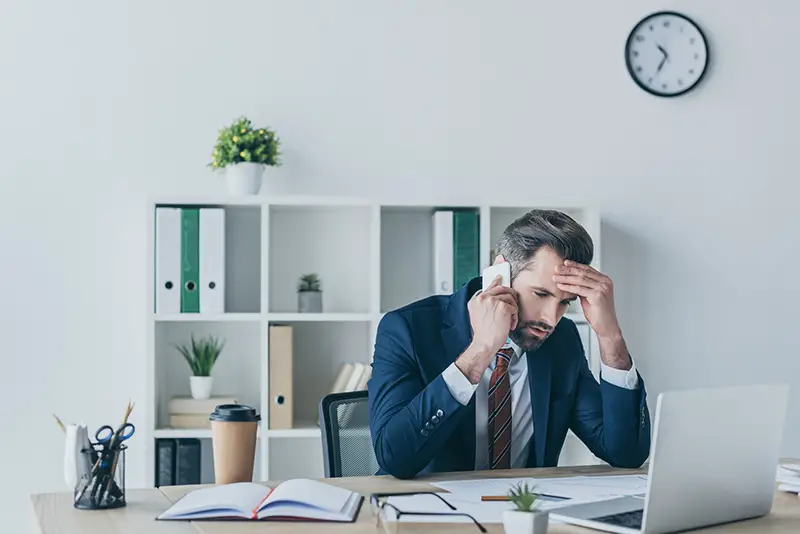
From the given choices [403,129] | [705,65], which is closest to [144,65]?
[403,129]

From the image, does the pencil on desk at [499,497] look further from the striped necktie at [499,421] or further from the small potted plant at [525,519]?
the striped necktie at [499,421]

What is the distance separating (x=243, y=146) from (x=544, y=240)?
4.32ft

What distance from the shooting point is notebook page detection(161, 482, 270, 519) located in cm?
165

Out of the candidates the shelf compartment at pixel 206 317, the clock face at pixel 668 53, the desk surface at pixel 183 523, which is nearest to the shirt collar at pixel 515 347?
the desk surface at pixel 183 523

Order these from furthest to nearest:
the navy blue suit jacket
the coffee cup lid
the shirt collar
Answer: the shirt collar, the navy blue suit jacket, the coffee cup lid

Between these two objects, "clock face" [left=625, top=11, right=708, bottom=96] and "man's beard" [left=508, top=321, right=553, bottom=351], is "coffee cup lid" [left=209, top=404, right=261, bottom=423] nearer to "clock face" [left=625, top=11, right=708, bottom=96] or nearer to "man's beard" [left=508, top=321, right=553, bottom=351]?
"man's beard" [left=508, top=321, right=553, bottom=351]

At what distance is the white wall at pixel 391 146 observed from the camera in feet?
10.9

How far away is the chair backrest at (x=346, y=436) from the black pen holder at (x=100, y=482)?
630 millimetres

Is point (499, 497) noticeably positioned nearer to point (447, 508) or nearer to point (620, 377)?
point (447, 508)

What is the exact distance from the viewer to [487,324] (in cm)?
217

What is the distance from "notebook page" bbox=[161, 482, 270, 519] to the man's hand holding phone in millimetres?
562

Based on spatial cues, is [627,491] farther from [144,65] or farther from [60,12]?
[60,12]

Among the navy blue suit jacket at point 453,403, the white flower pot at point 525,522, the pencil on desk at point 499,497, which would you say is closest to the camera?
the white flower pot at point 525,522

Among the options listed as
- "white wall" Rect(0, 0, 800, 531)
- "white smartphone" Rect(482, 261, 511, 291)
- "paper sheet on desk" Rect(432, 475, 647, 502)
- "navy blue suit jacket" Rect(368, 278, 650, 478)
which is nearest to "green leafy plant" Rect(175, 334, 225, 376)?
"white wall" Rect(0, 0, 800, 531)
